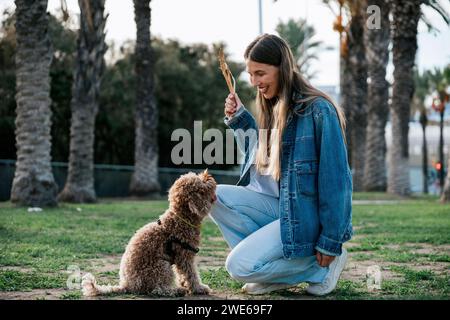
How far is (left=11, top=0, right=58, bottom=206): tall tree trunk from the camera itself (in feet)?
50.0

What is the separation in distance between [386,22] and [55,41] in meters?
13.0

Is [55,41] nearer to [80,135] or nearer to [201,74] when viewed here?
[201,74]

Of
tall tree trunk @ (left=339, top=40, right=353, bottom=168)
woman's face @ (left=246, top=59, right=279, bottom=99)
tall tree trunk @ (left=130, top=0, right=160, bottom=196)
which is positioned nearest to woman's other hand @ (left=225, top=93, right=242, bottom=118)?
woman's face @ (left=246, top=59, right=279, bottom=99)

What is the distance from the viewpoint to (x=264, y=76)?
224 inches

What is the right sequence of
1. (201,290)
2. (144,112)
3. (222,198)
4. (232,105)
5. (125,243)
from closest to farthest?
(201,290)
(222,198)
(232,105)
(125,243)
(144,112)

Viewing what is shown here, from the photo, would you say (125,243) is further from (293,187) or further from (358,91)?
(358,91)

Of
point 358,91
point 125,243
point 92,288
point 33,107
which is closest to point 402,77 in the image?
point 358,91

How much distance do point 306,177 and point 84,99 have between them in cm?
1478

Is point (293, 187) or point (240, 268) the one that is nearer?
point (293, 187)

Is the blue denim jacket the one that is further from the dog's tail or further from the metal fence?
the metal fence

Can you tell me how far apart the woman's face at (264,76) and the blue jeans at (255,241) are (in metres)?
0.89

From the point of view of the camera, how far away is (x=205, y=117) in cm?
3525

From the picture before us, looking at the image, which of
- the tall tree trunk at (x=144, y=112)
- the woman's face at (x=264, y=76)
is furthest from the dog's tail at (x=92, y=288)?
the tall tree trunk at (x=144, y=112)
